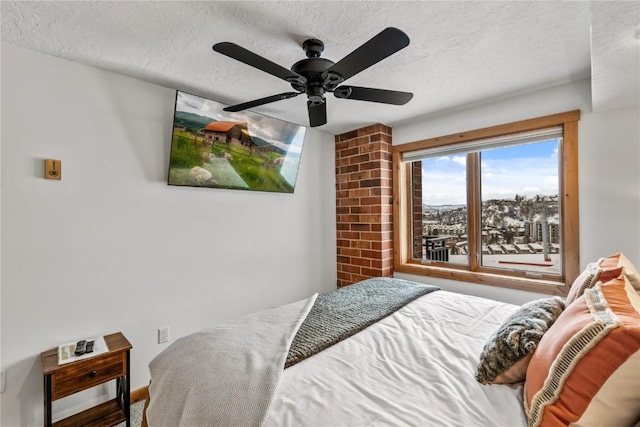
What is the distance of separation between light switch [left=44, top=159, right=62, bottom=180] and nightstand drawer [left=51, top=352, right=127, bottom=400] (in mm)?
1092

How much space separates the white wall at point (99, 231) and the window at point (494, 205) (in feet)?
5.78

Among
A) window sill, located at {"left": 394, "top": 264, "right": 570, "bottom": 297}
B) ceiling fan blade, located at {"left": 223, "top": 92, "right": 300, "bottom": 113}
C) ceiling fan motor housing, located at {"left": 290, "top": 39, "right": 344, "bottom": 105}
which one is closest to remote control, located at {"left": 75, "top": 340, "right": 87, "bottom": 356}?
ceiling fan blade, located at {"left": 223, "top": 92, "right": 300, "bottom": 113}

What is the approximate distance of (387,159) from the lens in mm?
3227

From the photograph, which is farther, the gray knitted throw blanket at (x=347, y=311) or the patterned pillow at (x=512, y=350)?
the gray knitted throw blanket at (x=347, y=311)

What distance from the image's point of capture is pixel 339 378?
1127mm

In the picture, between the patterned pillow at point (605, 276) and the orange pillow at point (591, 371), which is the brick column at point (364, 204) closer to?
the patterned pillow at point (605, 276)

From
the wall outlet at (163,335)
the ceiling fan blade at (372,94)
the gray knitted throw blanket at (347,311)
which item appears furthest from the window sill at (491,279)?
the wall outlet at (163,335)

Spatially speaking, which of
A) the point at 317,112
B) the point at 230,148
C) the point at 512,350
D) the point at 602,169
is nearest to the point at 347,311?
the point at 512,350

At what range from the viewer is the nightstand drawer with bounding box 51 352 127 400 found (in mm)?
1564

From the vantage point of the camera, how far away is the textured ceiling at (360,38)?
1.37 meters

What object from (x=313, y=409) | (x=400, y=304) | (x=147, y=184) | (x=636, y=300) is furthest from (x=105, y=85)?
(x=636, y=300)

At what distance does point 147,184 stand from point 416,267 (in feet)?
8.51

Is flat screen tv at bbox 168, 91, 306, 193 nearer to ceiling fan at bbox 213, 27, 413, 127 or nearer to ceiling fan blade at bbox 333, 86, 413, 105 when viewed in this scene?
ceiling fan at bbox 213, 27, 413, 127

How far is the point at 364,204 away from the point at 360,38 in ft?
6.23
